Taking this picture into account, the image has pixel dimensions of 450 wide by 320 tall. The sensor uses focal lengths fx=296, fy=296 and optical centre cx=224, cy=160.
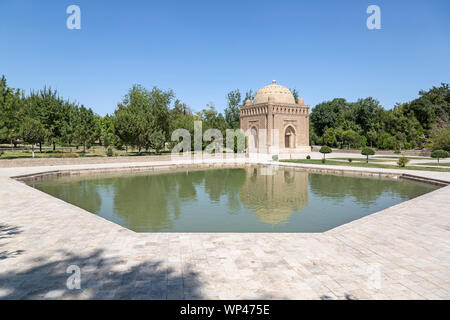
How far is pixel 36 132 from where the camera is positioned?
2653cm

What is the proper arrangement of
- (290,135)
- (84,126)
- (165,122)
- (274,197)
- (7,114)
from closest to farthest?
1. (274,197)
2. (7,114)
3. (84,126)
4. (165,122)
5. (290,135)

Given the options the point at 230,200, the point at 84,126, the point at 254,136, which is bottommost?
the point at 230,200

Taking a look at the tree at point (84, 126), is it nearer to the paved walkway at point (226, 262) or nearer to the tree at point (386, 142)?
the paved walkway at point (226, 262)

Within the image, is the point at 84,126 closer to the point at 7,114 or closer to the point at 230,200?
the point at 7,114

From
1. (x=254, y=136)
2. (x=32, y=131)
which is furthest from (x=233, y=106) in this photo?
(x=32, y=131)

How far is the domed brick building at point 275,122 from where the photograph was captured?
37.8 m

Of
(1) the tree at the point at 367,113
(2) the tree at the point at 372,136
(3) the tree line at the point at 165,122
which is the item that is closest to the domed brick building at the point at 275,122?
(3) the tree line at the point at 165,122

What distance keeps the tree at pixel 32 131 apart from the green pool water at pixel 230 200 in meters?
11.0

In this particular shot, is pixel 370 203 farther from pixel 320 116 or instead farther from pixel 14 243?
pixel 320 116

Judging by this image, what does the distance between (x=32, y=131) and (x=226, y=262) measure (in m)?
27.7

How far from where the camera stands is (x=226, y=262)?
16.0 ft

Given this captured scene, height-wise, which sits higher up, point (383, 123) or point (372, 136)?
point (383, 123)
